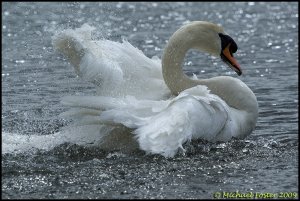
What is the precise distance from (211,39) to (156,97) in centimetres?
119

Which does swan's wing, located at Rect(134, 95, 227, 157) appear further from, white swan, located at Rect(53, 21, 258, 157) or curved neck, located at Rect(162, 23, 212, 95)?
curved neck, located at Rect(162, 23, 212, 95)

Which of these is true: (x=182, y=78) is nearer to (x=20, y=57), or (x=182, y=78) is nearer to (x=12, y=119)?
(x=12, y=119)

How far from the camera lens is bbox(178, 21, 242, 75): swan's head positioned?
34.6ft

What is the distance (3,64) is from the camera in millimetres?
16562

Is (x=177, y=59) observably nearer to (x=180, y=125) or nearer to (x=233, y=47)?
(x=233, y=47)

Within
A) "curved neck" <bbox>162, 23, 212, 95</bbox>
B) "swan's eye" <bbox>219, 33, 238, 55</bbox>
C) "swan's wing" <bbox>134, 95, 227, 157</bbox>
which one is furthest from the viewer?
"swan's eye" <bbox>219, 33, 238, 55</bbox>

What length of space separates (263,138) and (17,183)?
3.96 meters

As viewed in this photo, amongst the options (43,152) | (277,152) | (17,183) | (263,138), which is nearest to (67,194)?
(17,183)

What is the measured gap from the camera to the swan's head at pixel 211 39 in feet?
34.6

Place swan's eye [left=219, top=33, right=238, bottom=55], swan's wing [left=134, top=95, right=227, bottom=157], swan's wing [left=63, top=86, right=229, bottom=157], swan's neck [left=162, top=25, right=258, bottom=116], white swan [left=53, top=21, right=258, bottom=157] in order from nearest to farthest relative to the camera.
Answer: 1. swan's wing [left=134, top=95, right=227, bottom=157]
2. swan's wing [left=63, top=86, right=229, bottom=157]
3. white swan [left=53, top=21, right=258, bottom=157]
4. swan's neck [left=162, top=25, right=258, bottom=116]
5. swan's eye [left=219, top=33, right=238, bottom=55]

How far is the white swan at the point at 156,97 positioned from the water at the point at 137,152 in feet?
0.94

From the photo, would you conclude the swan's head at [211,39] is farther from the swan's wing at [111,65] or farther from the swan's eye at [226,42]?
the swan's wing at [111,65]

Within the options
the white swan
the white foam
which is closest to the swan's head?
the white swan

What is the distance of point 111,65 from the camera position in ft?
32.1
